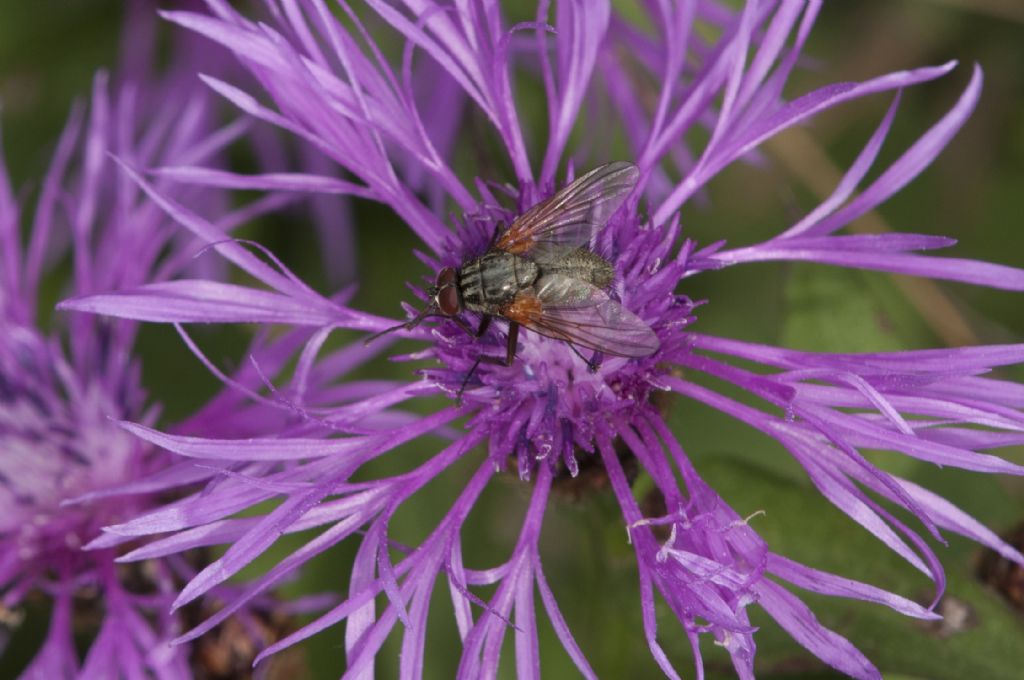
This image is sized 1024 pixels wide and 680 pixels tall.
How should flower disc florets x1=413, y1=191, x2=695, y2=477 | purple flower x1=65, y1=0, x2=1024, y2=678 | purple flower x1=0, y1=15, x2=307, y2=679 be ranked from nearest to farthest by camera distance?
1. purple flower x1=65, y1=0, x2=1024, y2=678
2. flower disc florets x1=413, y1=191, x2=695, y2=477
3. purple flower x1=0, y1=15, x2=307, y2=679

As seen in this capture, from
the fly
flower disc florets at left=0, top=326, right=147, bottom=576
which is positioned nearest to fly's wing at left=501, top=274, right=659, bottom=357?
the fly

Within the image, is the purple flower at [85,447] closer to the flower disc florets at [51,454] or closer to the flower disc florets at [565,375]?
the flower disc florets at [51,454]

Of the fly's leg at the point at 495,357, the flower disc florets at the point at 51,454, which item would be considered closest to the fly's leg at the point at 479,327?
the fly's leg at the point at 495,357

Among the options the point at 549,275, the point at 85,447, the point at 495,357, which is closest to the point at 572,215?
the point at 549,275

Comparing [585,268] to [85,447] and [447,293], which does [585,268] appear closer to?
[447,293]

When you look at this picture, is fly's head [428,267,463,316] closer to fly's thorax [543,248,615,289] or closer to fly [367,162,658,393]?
fly [367,162,658,393]

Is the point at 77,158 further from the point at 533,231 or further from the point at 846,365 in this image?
the point at 846,365
